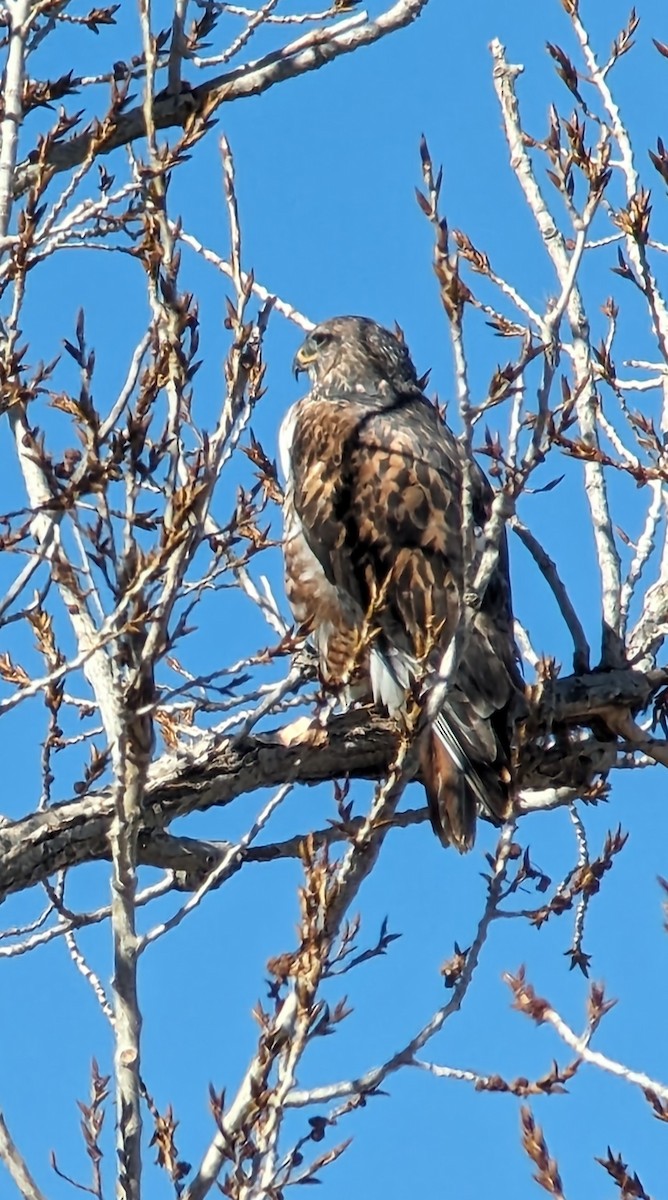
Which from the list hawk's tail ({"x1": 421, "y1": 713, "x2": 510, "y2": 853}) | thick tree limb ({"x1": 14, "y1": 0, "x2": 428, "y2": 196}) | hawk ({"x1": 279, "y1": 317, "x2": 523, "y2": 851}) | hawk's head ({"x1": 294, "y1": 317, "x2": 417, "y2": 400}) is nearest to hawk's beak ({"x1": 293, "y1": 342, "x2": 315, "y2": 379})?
hawk's head ({"x1": 294, "y1": 317, "x2": 417, "y2": 400})

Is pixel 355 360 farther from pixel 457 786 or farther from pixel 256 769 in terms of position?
pixel 256 769

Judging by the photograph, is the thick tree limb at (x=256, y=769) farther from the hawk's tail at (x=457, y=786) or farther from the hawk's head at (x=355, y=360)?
the hawk's head at (x=355, y=360)

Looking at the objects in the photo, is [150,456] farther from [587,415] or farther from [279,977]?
[587,415]

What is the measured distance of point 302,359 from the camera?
18.5ft

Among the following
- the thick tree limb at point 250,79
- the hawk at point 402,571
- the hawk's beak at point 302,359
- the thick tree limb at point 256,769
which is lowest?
the thick tree limb at point 256,769

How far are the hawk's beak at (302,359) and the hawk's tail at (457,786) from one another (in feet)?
5.79

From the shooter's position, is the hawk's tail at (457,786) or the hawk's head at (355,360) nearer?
the hawk's tail at (457,786)

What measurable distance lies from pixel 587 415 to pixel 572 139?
3.01 ft

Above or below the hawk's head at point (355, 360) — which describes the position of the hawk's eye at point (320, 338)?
above

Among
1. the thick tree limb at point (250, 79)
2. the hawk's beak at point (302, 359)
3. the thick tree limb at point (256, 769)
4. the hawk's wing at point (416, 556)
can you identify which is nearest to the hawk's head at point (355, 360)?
the hawk's beak at point (302, 359)

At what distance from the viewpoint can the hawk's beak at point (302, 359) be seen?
561 centimetres

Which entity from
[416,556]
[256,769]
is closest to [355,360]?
[416,556]

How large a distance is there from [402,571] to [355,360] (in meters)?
1.13

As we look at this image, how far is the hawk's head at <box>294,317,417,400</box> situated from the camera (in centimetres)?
539
